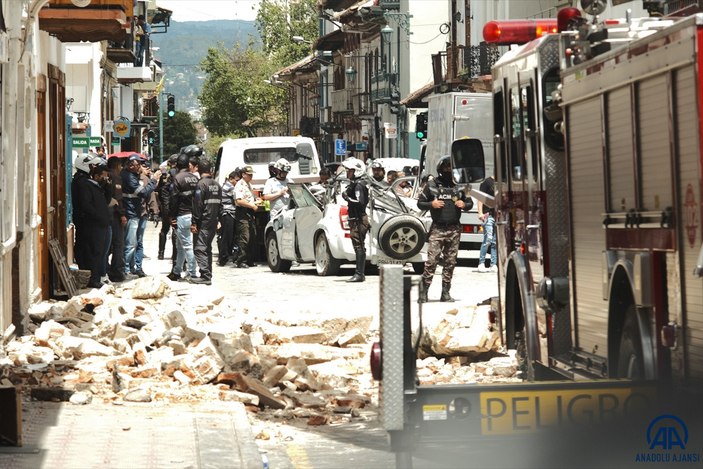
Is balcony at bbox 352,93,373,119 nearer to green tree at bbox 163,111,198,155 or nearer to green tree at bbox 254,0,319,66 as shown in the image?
green tree at bbox 254,0,319,66

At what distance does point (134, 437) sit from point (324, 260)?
15149 millimetres

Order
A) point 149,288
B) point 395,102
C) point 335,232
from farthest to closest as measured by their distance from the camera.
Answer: point 395,102, point 335,232, point 149,288

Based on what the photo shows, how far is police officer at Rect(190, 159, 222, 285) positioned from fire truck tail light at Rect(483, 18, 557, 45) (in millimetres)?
11071

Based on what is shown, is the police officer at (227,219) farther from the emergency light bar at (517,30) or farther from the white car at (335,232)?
the emergency light bar at (517,30)

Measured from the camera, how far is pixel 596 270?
8.49 m

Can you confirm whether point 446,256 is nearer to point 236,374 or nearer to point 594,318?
point 236,374

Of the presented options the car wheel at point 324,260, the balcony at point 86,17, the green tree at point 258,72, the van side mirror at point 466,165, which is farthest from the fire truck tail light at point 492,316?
the green tree at point 258,72

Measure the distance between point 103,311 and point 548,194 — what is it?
6859mm

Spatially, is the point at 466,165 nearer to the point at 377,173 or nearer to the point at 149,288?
the point at 149,288

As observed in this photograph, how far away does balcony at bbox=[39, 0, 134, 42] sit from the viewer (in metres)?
18.4

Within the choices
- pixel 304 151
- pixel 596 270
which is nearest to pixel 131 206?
pixel 304 151

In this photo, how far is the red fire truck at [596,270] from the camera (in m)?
6.48

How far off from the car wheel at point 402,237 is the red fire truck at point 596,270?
11945 mm

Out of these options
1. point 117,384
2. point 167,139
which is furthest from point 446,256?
point 167,139
